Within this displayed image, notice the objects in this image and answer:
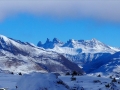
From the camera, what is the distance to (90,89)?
111 ft

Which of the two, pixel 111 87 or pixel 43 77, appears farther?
pixel 111 87

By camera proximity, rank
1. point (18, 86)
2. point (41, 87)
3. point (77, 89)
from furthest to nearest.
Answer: point (77, 89), point (18, 86), point (41, 87)

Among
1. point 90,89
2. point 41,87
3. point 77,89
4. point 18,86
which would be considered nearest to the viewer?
point 41,87

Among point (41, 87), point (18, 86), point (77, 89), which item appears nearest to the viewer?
point (41, 87)

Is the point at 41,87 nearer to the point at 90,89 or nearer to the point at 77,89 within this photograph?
the point at 77,89

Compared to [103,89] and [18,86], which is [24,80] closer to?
[18,86]

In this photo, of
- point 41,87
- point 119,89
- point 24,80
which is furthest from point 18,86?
point 119,89

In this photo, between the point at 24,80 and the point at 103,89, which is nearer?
the point at 24,80

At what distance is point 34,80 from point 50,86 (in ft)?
2.74

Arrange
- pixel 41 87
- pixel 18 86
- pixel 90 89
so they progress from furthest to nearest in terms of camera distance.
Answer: pixel 90 89
pixel 18 86
pixel 41 87

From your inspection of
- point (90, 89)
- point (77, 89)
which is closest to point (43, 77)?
point (77, 89)

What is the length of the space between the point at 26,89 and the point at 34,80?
564mm

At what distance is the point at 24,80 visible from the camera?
1847 centimetres

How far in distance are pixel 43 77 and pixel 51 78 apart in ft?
1.45
